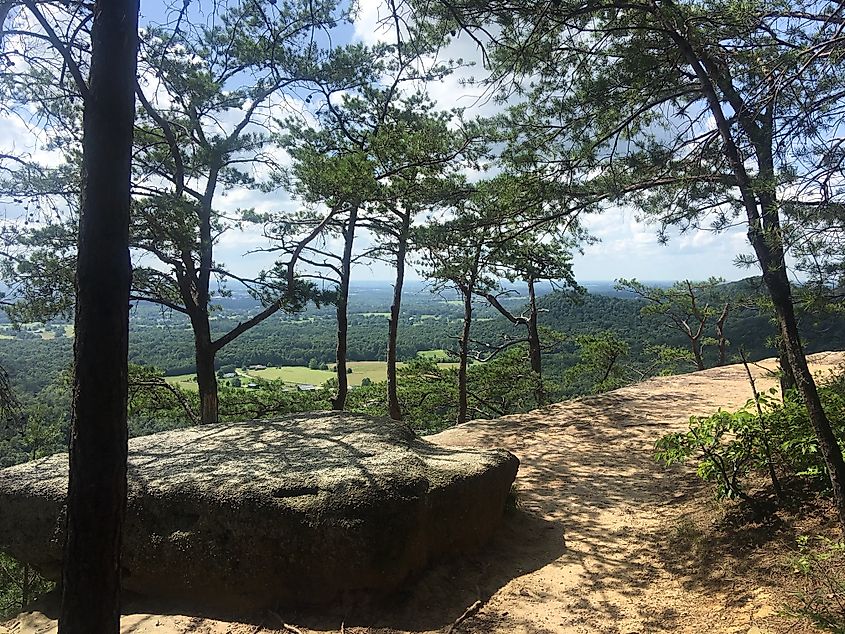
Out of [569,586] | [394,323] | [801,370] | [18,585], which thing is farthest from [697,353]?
[18,585]

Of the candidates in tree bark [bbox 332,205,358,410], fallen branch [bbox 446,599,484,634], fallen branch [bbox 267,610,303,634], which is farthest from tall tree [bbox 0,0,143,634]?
tree bark [bbox 332,205,358,410]

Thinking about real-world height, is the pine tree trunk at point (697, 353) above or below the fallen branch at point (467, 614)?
above

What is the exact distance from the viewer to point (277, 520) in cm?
351

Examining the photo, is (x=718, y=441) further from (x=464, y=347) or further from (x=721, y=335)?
(x=721, y=335)

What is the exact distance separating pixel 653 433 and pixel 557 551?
363cm

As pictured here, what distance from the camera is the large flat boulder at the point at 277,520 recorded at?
347 centimetres

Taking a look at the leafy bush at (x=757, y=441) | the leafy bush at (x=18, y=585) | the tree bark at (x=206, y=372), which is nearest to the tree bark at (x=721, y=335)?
the leafy bush at (x=757, y=441)

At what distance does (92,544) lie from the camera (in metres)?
1.97

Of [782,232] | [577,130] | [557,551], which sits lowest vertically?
[557,551]

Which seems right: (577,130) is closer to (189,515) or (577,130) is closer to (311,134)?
(189,515)

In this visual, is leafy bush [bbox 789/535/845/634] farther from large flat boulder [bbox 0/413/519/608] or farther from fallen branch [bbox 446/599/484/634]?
large flat boulder [bbox 0/413/519/608]

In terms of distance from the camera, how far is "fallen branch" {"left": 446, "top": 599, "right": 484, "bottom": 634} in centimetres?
322

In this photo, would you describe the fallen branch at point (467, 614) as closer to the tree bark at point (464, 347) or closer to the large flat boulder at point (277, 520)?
the large flat boulder at point (277, 520)

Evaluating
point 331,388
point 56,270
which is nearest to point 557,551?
point 56,270
